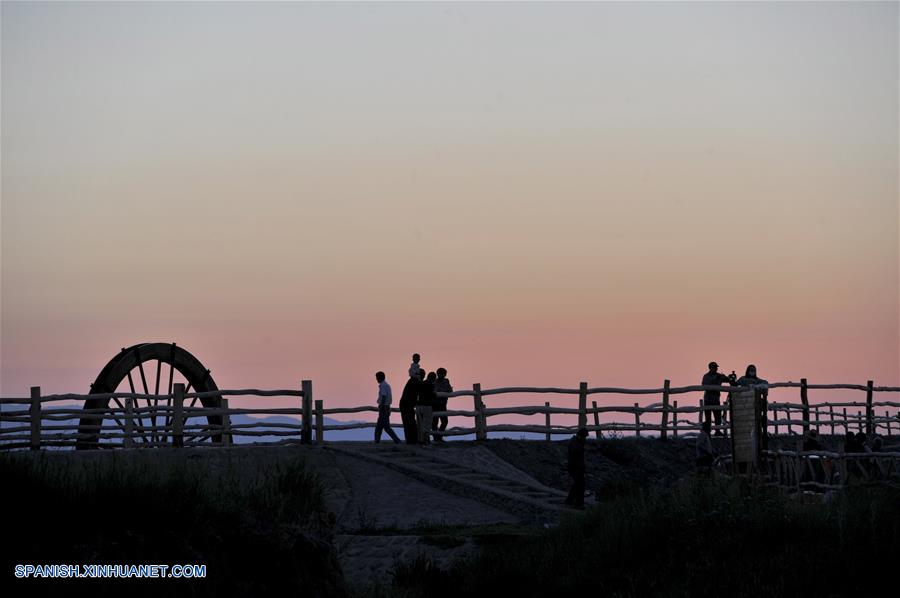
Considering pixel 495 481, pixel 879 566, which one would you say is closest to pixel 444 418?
pixel 495 481

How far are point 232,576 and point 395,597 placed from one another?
342 cm

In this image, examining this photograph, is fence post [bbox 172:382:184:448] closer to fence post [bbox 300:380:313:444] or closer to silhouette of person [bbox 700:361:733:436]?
fence post [bbox 300:380:313:444]

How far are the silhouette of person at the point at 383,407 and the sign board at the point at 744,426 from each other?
7.51 m

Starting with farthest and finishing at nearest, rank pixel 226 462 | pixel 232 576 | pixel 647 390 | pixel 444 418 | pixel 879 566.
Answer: pixel 647 390, pixel 444 418, pixel 226 462, pixel 879 566, pixel 232 576

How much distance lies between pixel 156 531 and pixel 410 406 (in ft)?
48.9

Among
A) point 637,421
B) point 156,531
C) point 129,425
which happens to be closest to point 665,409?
point 637,421

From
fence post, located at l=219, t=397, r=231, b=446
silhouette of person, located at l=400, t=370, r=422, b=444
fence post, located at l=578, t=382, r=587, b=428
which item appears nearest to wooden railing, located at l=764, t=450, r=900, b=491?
fence post, located at l=578, t=382, r=587, b=428

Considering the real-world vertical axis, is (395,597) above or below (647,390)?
below

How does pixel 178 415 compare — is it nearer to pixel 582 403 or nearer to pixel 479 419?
pixel 479 419

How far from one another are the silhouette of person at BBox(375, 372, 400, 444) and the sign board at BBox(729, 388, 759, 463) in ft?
24.6

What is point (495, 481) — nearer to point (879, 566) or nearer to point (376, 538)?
point (376, 538)

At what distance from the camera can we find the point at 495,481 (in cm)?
2577

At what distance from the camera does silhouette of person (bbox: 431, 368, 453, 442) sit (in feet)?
95.8

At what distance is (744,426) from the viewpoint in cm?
2477
